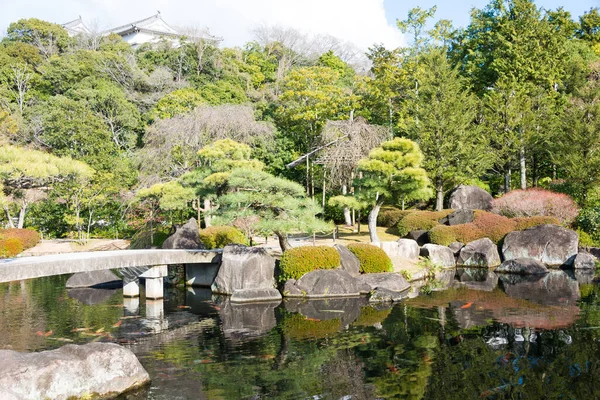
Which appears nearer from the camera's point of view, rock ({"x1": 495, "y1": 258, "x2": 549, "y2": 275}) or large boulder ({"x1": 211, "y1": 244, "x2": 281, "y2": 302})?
large boulder ({"x1": 211, "y1": 244, "x2": 281, "y2": 302})

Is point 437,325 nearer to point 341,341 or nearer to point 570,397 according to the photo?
point 341,341

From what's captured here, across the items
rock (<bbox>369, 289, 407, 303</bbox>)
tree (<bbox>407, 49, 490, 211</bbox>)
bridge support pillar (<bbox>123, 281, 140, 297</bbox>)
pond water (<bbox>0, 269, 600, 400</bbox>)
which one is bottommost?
pond water (<bbox>0, 269, 600, 400</bbox>)

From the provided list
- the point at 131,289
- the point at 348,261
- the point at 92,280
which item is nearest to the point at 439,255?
the point at 348,261

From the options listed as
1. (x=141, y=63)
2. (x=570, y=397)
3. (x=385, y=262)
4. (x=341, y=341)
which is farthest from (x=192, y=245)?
(x=141, y=63)

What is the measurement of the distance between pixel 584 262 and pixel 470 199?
26.2ft

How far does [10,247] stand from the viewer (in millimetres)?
23484

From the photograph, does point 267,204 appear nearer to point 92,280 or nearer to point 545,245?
point 92,280

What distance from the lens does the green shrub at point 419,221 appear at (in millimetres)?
25062

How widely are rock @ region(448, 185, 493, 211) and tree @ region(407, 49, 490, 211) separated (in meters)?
0.74

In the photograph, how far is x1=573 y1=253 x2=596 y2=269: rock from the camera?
20.1 meters

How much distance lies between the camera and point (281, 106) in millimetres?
33344

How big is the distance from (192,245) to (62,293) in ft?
15.1

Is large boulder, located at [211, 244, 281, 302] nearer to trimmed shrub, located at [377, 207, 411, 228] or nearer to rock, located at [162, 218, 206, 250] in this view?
rock, located at [162, 218, 206, 250]

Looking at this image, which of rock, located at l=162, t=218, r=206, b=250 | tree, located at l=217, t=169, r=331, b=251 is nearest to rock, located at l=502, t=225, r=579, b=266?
tree, located at l=217, t=169, r=331, b=251
